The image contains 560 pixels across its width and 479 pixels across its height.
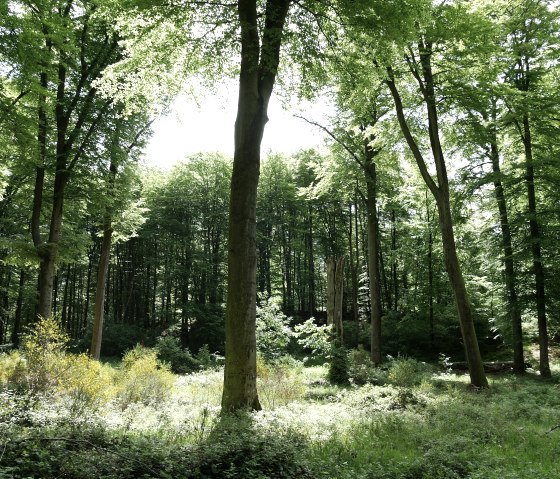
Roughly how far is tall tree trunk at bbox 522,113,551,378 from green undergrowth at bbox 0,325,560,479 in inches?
179

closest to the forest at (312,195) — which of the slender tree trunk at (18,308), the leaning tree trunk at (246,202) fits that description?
the leaning tree trunk at (246,202)

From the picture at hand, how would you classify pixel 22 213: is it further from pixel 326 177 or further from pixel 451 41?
pixel 451 41

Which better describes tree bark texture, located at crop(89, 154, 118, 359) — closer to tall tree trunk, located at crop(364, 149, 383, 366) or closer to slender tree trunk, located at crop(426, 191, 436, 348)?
tall tree trunk, located at crop(364, 149, 383, 366)

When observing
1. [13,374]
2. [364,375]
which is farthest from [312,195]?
[13,374]

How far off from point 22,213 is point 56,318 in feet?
46.1

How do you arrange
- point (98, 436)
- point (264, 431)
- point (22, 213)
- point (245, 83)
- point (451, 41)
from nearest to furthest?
1. point (98, 436)
2. point (264, 431)
3. point (245, 83)
4. point (451, 41)
5. point (22, 213)

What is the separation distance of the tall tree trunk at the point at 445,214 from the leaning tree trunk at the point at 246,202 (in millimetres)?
4472

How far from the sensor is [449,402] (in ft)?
28.8

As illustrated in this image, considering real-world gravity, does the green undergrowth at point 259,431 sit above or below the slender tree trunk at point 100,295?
below

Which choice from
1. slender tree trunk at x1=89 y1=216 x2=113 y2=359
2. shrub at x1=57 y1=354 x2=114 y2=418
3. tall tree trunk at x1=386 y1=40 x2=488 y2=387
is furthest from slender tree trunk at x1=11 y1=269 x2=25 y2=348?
tall tree trunk at x1=386 y1=40 x2=488 y2=387

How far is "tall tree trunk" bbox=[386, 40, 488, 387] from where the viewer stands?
11.3 m

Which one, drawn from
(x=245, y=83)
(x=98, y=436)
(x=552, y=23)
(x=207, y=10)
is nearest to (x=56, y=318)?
(x=98, y=436)

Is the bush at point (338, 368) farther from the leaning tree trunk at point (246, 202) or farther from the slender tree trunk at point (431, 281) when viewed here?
the slender tree trunk at point (431, 281)

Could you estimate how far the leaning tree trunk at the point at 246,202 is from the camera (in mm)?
6891
